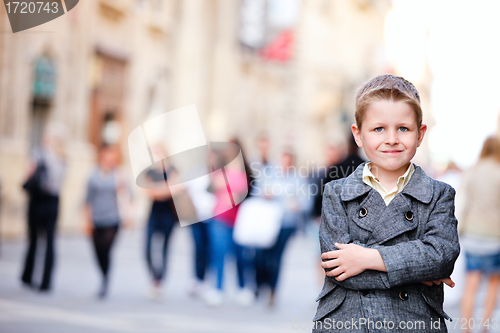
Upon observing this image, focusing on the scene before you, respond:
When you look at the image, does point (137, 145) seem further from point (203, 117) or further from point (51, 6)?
point (203, 117)

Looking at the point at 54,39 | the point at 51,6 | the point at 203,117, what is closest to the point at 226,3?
the point at 203,117

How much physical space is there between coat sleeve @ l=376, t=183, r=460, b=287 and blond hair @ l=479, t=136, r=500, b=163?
184 inches

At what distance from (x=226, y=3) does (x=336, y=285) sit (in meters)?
20.7

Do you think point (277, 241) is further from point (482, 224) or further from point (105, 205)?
point (482, 224)

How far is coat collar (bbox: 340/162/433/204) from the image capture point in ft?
6.45

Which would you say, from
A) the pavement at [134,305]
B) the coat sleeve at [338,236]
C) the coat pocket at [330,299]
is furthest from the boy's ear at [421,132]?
the pavement at [134,305]

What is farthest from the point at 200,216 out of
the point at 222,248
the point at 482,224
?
the point at 482,224

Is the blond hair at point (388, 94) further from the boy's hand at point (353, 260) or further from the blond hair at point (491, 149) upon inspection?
the blond hair at point (491, 149)

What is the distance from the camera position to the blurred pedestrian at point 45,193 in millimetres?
7680

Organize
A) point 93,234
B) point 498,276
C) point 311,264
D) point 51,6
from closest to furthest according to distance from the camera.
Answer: point 51,6 < point 498,276 < point 93,234 < point 311,264

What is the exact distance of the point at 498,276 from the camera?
20.5 feet

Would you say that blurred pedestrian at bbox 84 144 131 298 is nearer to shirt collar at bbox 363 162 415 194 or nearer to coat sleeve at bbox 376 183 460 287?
shirt collar at bbox 363 162 415 194

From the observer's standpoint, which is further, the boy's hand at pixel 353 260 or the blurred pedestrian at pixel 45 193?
the blurred pedestrian at pixel 45 193

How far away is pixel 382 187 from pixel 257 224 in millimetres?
5636
